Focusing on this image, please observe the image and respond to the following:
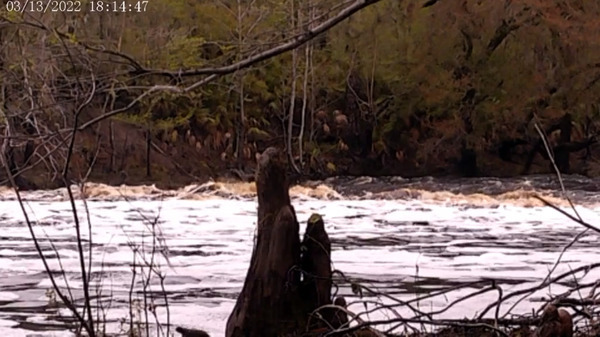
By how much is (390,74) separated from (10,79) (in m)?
28.3

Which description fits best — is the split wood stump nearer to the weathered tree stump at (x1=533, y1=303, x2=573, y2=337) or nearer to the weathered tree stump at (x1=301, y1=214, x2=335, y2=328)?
the weathered tree stump at (x1=301, y1=214, x2=335, y2=328)

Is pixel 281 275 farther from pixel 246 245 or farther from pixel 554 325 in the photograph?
pixel 246 245

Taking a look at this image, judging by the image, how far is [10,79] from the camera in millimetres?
5328

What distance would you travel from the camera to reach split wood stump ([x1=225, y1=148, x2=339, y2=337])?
557cm

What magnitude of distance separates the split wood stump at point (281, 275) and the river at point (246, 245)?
0.60 meters

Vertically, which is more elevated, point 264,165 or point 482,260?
point 264,165

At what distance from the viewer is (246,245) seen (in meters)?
12.8

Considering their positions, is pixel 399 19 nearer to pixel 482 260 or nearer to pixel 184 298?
pixel 482 260

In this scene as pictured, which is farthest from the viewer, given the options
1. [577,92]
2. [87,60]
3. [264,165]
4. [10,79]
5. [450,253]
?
[577,92]

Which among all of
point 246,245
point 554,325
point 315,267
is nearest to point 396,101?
point 246,245

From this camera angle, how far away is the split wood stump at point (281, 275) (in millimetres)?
5574

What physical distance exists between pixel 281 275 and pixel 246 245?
7.28 metres

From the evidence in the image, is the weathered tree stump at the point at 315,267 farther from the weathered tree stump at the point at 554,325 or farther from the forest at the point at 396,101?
the forest at the point at 396,101

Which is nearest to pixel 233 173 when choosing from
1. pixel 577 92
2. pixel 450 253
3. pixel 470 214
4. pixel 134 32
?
pixel 134 32
